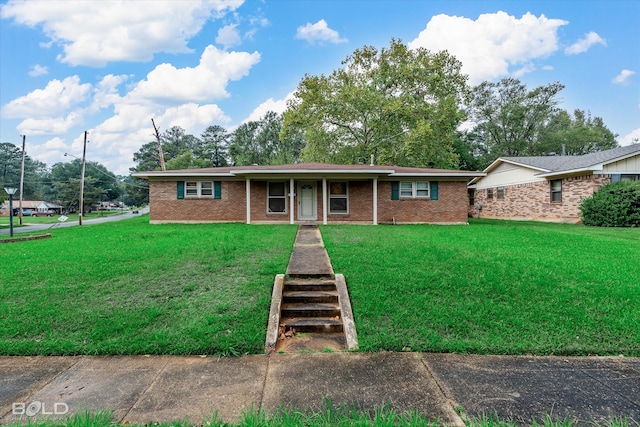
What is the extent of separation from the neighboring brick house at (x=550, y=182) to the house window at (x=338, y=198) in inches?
A: 417

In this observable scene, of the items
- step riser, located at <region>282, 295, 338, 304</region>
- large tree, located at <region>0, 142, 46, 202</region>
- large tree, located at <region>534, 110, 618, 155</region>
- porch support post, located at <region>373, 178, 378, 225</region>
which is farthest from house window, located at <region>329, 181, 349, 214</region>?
large tree, located at <region>0, 142, 46, 202</region>

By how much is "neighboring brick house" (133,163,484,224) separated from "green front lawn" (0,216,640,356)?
738 cm

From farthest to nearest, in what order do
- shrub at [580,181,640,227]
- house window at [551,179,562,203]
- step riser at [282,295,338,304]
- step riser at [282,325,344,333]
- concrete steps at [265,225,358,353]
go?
house window at [551,179,562,203]
shrub at [580,181,640,227]
step riser at [282,295,338,304]
step riser at [282,325,344,333]
concrete steps at [265,225,358,353]

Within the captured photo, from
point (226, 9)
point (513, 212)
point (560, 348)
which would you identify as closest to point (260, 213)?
point (226, 9)

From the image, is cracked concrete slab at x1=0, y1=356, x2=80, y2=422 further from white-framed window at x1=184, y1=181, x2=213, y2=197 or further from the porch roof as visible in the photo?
white-framed window at x1=184, y1=181, x2=213, y2=197

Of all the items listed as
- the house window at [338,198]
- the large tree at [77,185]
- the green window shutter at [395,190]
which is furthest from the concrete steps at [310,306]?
the large tree at [77,185]

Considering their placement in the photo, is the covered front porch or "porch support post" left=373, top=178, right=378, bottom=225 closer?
"porch support post" left=373, top=178, right=378, bottom=225

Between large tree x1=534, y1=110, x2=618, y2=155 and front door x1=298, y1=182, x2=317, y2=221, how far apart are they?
2844 cm

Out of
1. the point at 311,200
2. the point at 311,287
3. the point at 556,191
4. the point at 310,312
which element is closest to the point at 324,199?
the point at 311,200

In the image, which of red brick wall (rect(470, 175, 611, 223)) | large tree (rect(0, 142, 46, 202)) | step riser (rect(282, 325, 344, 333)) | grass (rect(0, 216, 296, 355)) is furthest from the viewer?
large tree (rect(0, 142, 46, 202))

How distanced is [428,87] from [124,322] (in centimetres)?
2620

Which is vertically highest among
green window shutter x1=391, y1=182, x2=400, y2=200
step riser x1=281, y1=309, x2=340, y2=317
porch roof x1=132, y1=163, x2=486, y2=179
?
porch roof x1=132, y1=163, x2=486, y2=179

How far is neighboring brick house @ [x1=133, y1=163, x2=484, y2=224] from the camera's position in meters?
14.0

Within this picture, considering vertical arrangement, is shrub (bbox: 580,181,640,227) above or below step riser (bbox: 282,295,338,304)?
above
